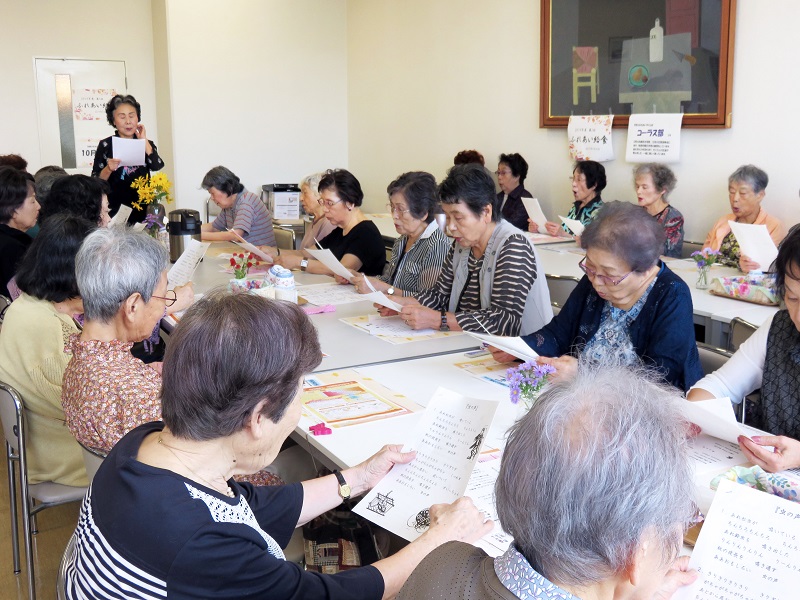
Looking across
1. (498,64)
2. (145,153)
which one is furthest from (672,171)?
(145,153)

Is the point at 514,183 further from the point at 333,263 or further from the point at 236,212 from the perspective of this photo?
the point at 333,263

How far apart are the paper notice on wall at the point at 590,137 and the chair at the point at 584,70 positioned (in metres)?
0.16

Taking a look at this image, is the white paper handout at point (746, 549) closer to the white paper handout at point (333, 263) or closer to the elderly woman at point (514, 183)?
the white paper handout at point (333, 263)

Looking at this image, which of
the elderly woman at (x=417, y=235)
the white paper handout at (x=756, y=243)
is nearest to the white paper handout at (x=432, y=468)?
the elderly woman at (x=417, y=235)

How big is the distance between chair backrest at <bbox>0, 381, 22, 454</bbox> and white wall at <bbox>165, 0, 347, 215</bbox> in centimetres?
558

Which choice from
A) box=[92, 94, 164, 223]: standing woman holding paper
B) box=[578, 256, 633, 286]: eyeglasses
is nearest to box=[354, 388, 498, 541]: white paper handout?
box=[578, 256, 633, 286]: eyeglasses

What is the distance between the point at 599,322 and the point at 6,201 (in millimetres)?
3202

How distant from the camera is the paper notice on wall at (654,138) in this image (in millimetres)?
5334

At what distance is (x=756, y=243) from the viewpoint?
4.00 meters

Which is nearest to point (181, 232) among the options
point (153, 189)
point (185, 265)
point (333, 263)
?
point (153, 189)

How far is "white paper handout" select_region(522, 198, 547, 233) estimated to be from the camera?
5945 millimetres

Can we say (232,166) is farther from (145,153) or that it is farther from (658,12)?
(658,12)

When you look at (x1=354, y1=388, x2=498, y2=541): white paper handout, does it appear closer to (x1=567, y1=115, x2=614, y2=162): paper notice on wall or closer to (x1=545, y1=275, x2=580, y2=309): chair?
(x1=545, y1=275, x2=580, y2=309): chair

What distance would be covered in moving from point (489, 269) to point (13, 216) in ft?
8.78
